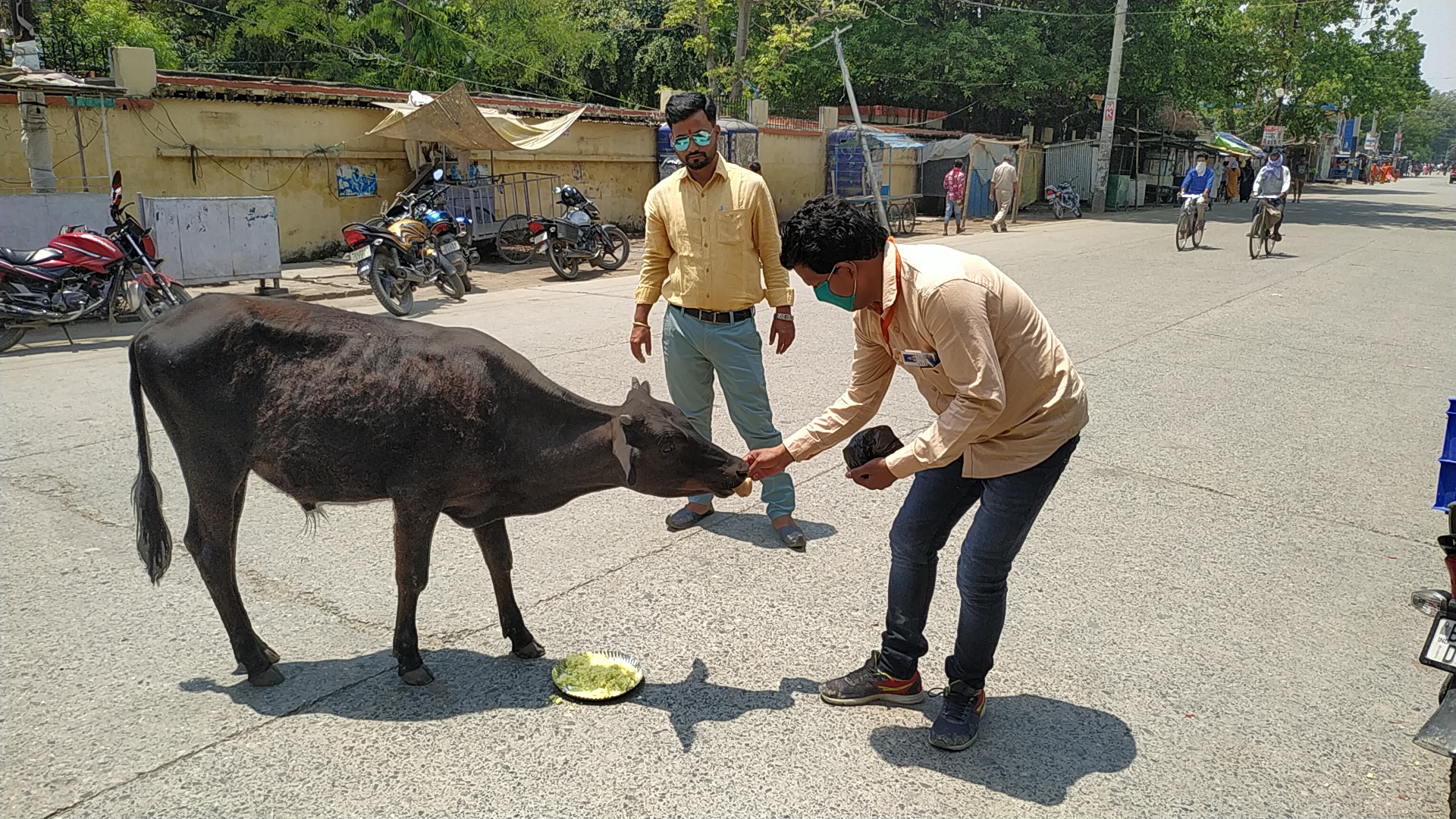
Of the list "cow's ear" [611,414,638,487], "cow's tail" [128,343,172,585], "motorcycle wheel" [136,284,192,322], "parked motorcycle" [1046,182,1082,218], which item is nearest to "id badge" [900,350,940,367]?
"cow's ear" [611,414,638,487]

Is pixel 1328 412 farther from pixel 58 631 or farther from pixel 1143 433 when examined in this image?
pixel 58 631

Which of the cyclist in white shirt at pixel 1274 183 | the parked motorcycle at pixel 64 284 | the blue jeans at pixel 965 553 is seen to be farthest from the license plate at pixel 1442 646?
the cyclist in white shirt at pixel 1274 183

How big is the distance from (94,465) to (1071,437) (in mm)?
5197

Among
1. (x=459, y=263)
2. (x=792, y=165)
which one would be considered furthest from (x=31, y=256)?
(x=792, y=165)

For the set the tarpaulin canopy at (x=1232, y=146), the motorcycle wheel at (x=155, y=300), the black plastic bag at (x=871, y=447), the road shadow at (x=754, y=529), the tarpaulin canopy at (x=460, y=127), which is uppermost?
the tarpaulin canopy at (x=1232, y=146)

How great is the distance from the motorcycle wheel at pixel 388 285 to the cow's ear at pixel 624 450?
8.43m

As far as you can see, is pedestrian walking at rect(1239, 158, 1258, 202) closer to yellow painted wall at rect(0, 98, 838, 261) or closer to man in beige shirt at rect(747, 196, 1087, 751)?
yellow painted wall at rect(0, 98, 838, 261)

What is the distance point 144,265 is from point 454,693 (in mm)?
8143

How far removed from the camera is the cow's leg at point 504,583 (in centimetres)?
337

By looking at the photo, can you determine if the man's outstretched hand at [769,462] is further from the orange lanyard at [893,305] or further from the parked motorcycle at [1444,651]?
the parked motorcycle at [1444,651]

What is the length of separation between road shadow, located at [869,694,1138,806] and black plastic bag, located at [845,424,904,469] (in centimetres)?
87

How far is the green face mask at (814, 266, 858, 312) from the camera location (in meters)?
2.79

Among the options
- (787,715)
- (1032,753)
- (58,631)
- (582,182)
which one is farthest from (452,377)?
(582,182)

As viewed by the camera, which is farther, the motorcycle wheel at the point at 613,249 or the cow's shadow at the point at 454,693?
the motorcycle wheel at the point at 613,249
